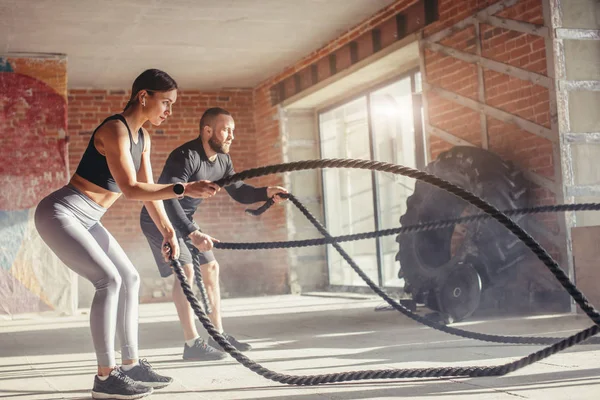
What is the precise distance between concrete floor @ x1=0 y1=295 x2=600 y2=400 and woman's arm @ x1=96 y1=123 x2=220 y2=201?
0.92 m

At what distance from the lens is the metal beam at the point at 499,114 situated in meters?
6.29

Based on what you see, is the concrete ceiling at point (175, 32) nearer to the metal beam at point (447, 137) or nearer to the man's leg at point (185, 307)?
the metal beam at point (447, 137)

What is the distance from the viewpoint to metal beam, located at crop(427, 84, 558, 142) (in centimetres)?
629

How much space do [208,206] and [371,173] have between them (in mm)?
2930

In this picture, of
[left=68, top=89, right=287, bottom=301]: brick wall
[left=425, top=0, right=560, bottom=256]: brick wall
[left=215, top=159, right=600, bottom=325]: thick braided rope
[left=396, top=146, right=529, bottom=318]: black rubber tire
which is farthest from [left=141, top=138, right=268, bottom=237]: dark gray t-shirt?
[left=68, top=89, right=287, bottom=301]: brick wall

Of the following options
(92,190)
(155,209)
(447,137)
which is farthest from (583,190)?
(92,190)

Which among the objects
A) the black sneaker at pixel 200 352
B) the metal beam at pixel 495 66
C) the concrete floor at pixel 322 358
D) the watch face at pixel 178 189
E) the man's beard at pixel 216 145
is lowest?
the concrete floor at pixel 322 358

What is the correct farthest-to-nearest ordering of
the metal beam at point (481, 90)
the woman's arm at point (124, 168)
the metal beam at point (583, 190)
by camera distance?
the metal beam at point (481, 90) → the metal beam at point (583, 190) → the woman's arm at point (124, 168)

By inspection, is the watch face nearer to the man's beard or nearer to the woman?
the woman

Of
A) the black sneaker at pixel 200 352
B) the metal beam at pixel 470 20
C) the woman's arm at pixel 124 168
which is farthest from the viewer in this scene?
the metal beam at pixel 470 20

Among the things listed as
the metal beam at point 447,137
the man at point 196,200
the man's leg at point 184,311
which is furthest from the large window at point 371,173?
the man's leg at point 184,311

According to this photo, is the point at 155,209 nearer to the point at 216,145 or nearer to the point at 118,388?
the point at 118,388

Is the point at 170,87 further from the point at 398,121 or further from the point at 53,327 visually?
the point at 398,121

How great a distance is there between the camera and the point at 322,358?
450 centimetres
